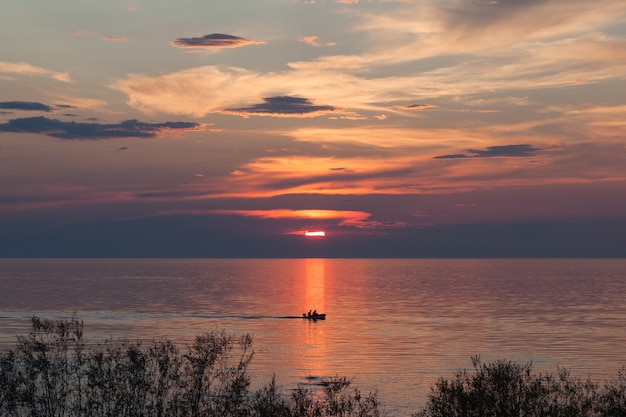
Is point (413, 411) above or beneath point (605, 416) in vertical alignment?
beneath

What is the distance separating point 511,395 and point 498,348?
4187 inches

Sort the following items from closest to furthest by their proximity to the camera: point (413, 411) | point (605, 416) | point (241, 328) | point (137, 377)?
point (605, 416) → point (137, 377) → point (413, 411) → point (241, 328)

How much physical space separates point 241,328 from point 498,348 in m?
65.3

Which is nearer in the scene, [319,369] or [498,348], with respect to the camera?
[319,369]

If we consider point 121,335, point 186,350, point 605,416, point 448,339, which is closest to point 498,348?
point 448,339

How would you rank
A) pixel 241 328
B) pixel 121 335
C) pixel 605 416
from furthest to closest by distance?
pixel 241 328 < pixel 121 335 < pixel 605 416

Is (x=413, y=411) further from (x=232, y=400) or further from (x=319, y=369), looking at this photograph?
(x=232, y=400)

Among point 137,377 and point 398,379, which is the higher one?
point 137,377

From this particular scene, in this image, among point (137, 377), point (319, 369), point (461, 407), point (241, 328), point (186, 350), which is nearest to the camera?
point (461, 407)

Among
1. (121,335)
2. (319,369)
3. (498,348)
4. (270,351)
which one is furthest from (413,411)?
(121,335)

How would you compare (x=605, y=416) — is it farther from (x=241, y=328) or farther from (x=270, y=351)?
(x=241, y=328)

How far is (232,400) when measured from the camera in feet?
205

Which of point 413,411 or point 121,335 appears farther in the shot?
point 121,335

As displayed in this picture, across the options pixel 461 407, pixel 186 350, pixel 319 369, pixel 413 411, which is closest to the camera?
pixel 461 407
